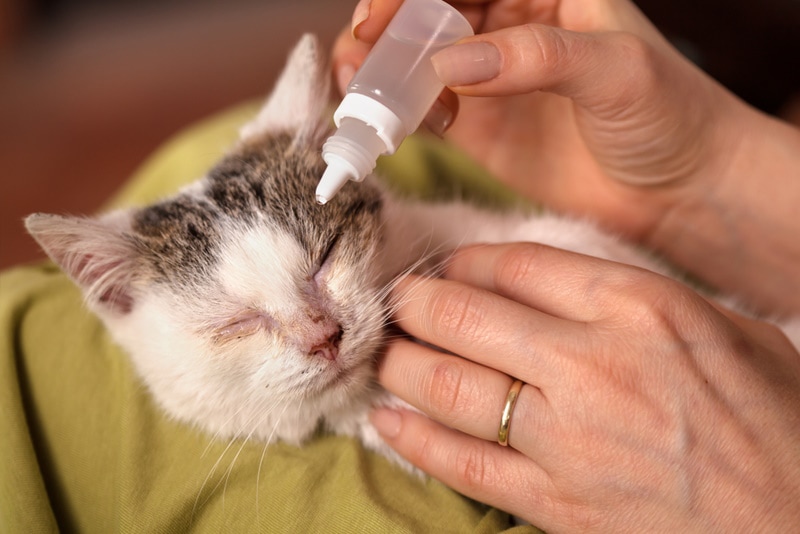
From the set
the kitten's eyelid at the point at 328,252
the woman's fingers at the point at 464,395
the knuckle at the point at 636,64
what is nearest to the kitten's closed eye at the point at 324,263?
the kitten's eyelid at the point at 328,252

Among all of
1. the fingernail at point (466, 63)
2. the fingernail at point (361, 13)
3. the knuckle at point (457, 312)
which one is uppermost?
the fingernail at point (466, 63)

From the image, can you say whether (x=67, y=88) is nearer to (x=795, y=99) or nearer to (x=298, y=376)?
(x=298, y=376)

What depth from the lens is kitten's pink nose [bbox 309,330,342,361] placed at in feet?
3.41

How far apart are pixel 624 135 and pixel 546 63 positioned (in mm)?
409

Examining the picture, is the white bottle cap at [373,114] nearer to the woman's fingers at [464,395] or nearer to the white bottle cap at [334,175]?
the white bottle cap at [334,175]

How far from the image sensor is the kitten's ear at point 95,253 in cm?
112

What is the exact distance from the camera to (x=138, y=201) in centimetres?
182

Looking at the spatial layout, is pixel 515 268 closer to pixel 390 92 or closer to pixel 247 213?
pixel 390 92

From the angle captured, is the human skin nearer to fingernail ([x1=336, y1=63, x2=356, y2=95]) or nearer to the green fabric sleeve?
the green fabric sleeve

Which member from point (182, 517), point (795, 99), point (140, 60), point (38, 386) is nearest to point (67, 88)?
point (140, 60)

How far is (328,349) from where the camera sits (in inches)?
41.3

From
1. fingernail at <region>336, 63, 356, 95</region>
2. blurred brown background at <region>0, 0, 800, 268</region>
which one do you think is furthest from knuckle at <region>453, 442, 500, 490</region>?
blurred brown background at <region>0, 0, 800, 268</region>

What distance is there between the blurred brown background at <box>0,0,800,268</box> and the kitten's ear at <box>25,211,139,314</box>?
1.23m

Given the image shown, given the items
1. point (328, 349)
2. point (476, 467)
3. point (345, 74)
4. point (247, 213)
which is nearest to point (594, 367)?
point (476, 467)
